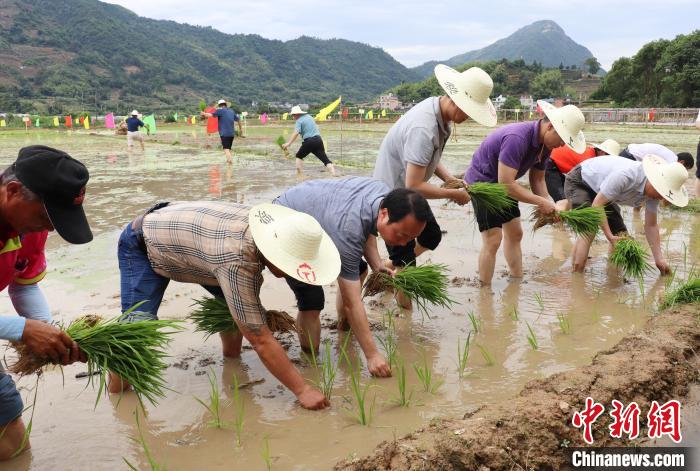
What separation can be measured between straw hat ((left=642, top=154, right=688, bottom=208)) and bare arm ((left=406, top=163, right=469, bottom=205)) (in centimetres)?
139

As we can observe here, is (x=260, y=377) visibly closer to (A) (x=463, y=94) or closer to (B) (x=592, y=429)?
(B) (x=592, y=429)

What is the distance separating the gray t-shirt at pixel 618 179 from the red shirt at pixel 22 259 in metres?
3.82

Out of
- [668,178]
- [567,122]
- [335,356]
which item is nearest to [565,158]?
[668,178]

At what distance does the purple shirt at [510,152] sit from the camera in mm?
4055

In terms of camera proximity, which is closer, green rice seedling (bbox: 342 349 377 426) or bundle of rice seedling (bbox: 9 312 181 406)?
bundle of rice seedling (bbox: 9 312 181 406)

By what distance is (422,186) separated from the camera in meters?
3.71

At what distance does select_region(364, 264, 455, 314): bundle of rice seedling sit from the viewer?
3527 millimetres

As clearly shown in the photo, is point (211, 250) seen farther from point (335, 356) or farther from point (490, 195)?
point (490, 195)

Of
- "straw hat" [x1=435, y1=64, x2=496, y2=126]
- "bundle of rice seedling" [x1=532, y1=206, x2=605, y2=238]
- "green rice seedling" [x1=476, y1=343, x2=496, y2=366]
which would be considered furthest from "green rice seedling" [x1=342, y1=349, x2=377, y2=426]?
"bundle of rice seedling" [x1=532, y1=206, x2=605, y2=238]

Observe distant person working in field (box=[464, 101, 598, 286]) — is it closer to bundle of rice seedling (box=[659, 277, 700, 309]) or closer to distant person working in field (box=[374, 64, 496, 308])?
distant person working in field (box=[374, 64, 496, 308])

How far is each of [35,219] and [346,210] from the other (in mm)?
1339

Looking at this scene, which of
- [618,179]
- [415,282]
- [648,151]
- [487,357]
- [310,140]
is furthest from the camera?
[310,140]

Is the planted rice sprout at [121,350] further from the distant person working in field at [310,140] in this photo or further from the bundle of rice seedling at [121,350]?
the distant person working in field at [310,140]

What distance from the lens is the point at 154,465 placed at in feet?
6.97
